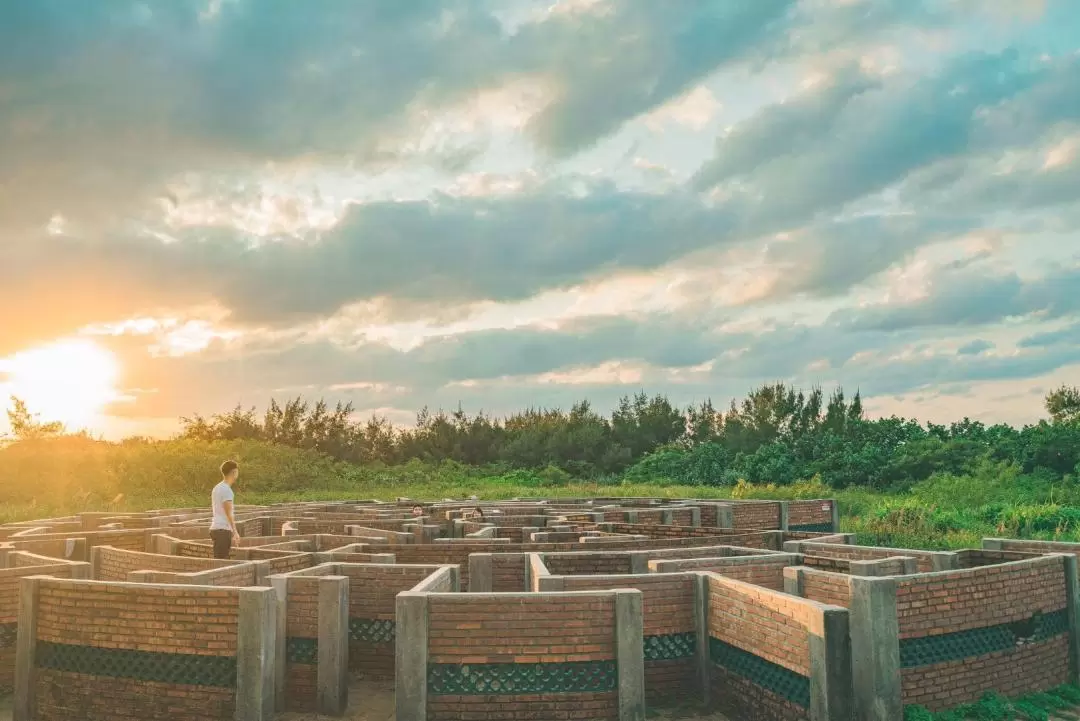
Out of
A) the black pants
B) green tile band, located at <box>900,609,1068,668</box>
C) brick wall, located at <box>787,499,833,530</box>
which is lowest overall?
green tile band, located at <box>900,609,1068,668</box>

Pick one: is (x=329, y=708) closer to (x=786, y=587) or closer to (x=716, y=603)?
(x=716, y=603)


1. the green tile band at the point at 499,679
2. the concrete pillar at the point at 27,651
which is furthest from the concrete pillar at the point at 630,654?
the concrete pillar at the point at 27,651

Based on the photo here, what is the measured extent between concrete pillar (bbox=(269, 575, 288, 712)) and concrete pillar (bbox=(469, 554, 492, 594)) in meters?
2.80

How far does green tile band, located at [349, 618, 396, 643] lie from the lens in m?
11.2

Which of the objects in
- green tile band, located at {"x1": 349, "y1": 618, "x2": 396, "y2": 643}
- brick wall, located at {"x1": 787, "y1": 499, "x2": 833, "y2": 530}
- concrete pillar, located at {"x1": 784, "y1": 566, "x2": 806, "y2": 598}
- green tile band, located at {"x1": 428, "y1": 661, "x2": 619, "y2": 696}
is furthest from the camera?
brick wall, located at {"x1": 787, "y1": 499, "x2": 833, "y2": 530}

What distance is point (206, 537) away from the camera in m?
17.1

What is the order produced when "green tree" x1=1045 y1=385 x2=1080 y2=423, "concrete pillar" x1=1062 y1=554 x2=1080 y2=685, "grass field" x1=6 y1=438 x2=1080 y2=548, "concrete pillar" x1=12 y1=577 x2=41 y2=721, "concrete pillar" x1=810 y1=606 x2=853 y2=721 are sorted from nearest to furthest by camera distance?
"concrete pillar" x1=810 y1=606 x2=853 y2=721, "concrete pillar" x1=12 y1=577 x2=41 y2=721, "concrete pillar" x1=1062 y1=554 x2=1080 y2=685, "grass field" x1=6 y1=438 x2=1080 y2=548, "green tree" x1=1045 y1=385 x2=1080 y2=423

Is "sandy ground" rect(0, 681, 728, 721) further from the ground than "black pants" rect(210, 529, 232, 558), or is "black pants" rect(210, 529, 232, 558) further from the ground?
"black pants" rect(210, 529, 232, 558)

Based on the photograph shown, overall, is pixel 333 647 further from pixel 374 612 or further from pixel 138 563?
pixel 138 563

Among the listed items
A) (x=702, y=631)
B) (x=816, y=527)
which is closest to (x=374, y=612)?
(x=702, y=631)

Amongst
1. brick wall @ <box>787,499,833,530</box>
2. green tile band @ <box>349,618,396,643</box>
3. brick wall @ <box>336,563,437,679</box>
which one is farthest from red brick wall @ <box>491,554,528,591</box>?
brick wall @ <box>787,499,833,530</box>

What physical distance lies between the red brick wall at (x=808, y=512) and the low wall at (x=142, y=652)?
1888 cm

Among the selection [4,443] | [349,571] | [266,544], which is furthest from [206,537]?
[4,443]

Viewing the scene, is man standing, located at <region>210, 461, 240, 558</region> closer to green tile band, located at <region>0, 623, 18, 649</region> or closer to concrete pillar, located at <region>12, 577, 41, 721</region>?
green tile band, located at <region>0, 623, 18, 649</region>
